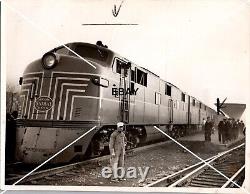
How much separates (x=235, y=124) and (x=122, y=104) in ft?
1.60

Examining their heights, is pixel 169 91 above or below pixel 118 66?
below

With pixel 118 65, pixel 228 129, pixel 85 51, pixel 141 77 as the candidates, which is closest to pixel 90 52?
pixel 85 51

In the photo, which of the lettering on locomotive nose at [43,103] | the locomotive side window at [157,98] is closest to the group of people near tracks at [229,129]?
the locomotive side window at [157,98]

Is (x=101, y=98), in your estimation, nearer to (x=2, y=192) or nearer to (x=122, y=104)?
(x=122, y=104)

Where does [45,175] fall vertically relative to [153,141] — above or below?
below

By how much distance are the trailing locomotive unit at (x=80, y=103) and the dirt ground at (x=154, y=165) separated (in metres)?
0.06

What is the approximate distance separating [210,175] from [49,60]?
844 millimetres

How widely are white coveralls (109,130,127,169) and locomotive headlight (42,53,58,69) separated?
1.28ft

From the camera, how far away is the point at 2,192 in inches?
63.9

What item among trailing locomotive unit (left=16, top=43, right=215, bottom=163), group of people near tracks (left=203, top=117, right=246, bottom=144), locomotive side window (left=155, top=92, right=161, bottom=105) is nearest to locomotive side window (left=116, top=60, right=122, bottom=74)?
trailing locomotive unit (left=16, top=43, right=215, bottom=163)

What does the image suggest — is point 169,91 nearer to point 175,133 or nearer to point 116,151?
point 175,133

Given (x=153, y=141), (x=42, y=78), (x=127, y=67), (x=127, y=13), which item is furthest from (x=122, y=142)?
(x=127, y=13)

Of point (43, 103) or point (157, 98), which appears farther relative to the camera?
point (157, 98)

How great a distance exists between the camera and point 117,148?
5.24 feet
